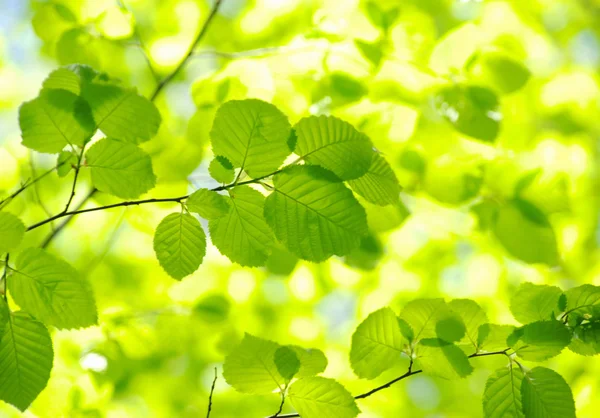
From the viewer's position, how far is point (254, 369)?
884 millimetres

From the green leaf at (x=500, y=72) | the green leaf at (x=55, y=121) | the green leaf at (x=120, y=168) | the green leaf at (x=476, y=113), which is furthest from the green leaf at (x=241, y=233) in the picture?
the green leaf at (x=500, y=72)

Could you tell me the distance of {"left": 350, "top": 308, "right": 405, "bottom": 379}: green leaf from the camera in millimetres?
870

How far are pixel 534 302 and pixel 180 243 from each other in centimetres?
60

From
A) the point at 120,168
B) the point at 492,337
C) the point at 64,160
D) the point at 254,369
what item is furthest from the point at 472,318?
the point at 64,160

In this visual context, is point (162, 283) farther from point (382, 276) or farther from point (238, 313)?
point (382, 276)

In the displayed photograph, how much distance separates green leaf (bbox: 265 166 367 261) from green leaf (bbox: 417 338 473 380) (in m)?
0.26

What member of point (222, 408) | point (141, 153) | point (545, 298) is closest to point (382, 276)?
point (222, 408)

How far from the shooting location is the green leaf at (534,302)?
812mm

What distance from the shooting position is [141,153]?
2.79 feet

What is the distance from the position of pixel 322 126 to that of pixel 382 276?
1619 mm

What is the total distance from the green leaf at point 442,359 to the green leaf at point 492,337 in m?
0.04

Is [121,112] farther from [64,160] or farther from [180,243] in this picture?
[180,243]

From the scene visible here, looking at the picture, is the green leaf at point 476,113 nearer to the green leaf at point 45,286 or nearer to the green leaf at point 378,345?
the green leaf at point 378,345

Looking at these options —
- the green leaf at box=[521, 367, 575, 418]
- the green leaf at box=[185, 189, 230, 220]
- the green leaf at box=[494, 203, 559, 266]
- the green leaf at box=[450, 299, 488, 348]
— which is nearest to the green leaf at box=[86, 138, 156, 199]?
the green leaf at box=[185, 189, 230, 220]
